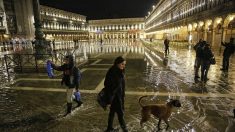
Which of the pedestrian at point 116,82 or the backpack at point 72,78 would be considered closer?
the pedestrian at point 116,82

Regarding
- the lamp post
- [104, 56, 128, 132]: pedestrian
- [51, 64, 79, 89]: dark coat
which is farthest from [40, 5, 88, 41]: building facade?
[104, 56, 128, 132]: pedestrian

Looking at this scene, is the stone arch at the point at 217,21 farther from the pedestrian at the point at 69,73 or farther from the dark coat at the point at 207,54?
the pedestrian at the point at 69,73

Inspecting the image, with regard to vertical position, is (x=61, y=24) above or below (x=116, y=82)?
above

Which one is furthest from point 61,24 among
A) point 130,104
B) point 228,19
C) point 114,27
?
point 130,104

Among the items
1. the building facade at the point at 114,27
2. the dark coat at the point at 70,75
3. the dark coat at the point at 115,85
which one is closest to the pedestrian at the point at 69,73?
the dark coat at the point at 70,75

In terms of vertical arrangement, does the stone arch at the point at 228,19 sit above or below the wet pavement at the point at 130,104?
above

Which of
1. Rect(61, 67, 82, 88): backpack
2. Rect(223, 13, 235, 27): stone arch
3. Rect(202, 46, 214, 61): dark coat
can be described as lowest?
Rect(61, 67, 82, 88): backpack

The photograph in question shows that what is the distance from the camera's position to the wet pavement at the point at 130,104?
481 centimetres

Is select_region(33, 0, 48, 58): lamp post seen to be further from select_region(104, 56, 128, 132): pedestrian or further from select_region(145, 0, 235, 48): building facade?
select_region(145, 0, 235, 48): building facade

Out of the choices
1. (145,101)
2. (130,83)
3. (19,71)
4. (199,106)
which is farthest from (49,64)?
(19,71)

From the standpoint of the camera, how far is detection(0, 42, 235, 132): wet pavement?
481 cm

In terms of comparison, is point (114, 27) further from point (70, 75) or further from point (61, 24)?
point (70, 75)

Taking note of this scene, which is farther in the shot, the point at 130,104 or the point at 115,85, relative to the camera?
the point at 130,104

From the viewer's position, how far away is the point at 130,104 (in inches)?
243
